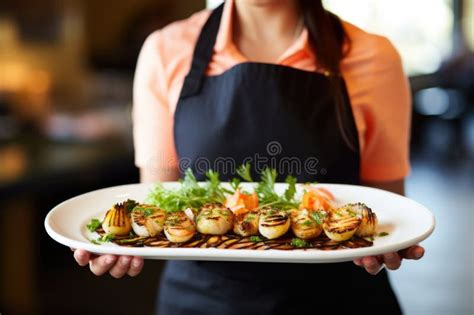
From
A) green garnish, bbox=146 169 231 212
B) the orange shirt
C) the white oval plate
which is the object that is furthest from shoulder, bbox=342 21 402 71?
green garnish, bbox=146 169 231 212

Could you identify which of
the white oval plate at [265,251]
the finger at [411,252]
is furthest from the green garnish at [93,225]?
the finger at [411,252]

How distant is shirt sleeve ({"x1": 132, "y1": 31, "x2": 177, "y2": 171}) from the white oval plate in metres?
0.14

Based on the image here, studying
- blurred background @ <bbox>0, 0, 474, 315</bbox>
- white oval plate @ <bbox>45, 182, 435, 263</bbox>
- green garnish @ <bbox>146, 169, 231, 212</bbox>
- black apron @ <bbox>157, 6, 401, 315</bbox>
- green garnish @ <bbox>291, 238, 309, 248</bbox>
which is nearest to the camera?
white oval plate @ <bbox>45, 182, 435, 263</bbox>

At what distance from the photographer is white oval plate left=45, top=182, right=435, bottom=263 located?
2.89 ft

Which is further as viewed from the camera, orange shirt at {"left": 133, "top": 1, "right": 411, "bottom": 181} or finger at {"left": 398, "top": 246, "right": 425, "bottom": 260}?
orange shirt at {"left": 133, "top": 1, "right": 411, "bottom": 181}

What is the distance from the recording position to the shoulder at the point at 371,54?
1.27m

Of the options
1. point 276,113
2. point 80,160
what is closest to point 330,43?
point 276,113

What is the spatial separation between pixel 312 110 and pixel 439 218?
354 cm

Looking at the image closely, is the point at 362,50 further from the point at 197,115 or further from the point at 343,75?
the point at 197,115

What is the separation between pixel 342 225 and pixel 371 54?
1.39ft

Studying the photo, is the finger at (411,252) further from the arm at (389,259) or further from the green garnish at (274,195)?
the green garnish at (274,195)

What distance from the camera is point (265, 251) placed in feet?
2.90

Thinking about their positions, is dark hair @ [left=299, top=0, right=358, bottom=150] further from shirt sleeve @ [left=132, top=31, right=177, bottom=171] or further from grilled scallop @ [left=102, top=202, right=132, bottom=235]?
grilled scallop @ [left=102, top=202, right=132, bottom=235]

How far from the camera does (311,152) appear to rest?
1.25 meters
